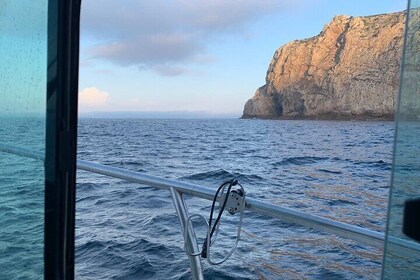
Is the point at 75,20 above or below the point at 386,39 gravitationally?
below

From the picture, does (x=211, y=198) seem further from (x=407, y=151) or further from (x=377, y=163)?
(x=377, y=163)

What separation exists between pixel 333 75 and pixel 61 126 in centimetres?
6885

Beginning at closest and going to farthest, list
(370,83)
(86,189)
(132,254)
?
(132,254) → (86,189) → (370,83)

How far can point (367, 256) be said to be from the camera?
182 inches

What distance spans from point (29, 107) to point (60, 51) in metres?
0.15

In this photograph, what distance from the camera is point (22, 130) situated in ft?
3.03

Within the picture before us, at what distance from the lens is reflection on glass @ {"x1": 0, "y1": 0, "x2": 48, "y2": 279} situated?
→ 34.6 inches

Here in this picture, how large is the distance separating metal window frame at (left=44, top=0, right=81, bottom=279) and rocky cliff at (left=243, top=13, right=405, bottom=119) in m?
54.4

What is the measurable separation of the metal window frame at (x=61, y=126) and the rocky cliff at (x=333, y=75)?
54412 millimetres

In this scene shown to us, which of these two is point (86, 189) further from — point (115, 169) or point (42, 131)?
point (42, 131)

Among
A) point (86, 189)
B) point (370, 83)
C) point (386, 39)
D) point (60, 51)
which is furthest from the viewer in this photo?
point (370, 83)

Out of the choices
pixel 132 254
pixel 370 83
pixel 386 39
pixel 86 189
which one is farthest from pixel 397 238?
pixel 370 83

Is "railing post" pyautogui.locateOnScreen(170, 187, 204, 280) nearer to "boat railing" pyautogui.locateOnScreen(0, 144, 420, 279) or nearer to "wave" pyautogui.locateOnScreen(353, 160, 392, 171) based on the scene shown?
"boat railing" pyautogui.locateOnScreen(0, 144, 420, 279)

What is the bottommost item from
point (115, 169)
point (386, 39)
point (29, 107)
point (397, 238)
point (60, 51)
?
point (115, 169)
